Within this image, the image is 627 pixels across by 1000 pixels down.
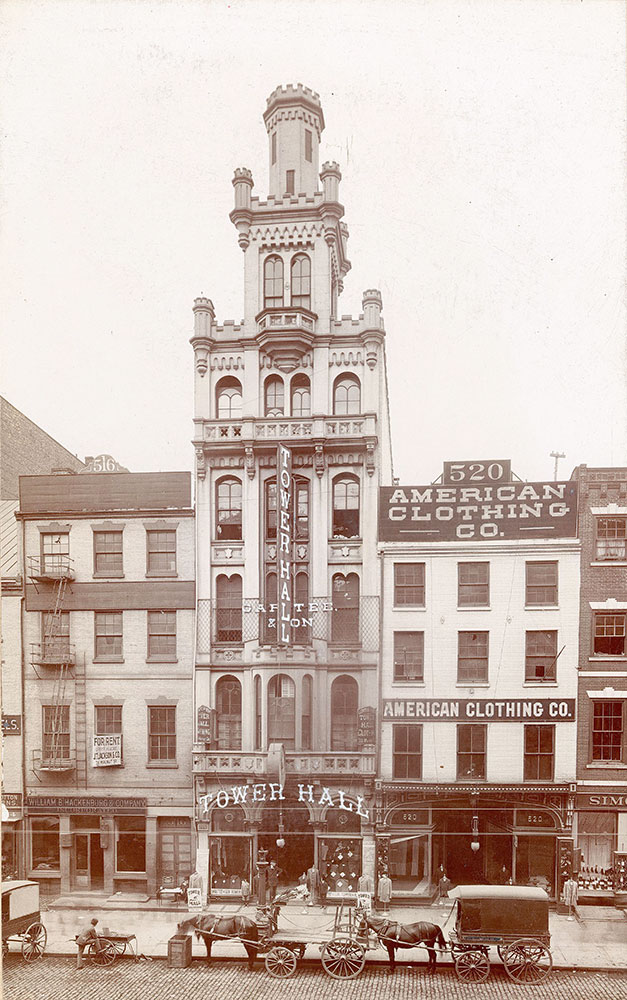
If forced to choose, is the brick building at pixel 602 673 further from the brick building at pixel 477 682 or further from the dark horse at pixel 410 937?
the dark horse at pixel 410 937

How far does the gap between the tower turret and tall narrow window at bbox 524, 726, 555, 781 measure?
35.6 ft

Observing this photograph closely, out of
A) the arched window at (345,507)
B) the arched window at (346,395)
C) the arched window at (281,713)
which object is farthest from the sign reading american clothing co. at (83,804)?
the arched window at (346,395)

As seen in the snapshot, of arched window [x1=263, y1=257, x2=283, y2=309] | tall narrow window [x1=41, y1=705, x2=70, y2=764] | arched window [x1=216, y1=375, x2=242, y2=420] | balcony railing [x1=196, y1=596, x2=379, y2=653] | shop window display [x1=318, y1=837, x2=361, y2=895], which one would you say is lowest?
shop window display [x1=318, y1=837, x2=361, y2=895]

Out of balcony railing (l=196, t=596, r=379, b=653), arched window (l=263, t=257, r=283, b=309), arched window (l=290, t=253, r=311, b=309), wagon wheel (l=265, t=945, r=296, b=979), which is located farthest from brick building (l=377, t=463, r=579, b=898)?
arched window (l=263, t=257, r=283, b=309)

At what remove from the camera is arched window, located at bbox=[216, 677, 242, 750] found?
44.1 ft

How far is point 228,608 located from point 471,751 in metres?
5.33

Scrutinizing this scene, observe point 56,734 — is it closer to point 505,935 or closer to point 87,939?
point 87,939

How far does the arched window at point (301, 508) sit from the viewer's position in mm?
13352

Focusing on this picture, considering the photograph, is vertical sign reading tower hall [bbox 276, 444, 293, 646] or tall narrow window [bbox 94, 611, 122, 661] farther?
tall narrow window [bbox 94, 611, 122, 661]

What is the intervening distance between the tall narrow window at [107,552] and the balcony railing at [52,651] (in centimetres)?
150

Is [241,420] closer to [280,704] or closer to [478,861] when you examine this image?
[280,704]

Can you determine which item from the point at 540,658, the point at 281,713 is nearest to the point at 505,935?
the point at 540,658

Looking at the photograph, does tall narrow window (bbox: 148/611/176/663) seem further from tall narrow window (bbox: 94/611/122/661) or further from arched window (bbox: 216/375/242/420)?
arched window (bbox: 216/375/242/420)

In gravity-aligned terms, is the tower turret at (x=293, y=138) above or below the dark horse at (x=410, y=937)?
above
